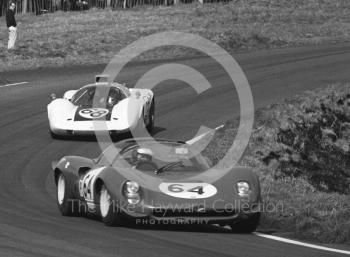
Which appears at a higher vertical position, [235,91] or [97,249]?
[97,249]

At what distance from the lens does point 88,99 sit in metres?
19.7

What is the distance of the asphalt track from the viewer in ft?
29.5

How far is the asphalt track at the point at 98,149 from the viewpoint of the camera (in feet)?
29.5

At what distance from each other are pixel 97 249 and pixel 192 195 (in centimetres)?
184

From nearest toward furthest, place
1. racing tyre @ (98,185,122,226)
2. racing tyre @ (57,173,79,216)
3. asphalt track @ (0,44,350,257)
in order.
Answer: asphalt track @ (0,44,350,257), racing tyre @ (98,185,122,226), racing tyre @ (57,173,79,216)

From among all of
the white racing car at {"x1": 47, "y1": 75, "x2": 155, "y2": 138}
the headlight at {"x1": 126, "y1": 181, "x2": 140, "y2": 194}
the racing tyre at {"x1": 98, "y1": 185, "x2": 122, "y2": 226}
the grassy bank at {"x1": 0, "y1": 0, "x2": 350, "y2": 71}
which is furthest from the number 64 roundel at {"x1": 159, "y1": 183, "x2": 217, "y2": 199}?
the grassy bank at {"x1": 0, "y1": 0, "x2": 350, "y2": 71}

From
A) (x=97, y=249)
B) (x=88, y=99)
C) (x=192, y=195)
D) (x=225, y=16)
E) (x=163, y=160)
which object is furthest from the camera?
(x=225, y=16)

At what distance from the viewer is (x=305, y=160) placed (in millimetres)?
15680

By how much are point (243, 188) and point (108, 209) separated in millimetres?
1444

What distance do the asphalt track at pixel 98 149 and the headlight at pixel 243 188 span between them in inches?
17.6

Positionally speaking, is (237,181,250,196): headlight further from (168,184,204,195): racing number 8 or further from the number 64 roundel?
(168,184,204,195): racing number 8

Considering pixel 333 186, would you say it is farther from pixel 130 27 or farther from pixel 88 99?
pixel 130 27

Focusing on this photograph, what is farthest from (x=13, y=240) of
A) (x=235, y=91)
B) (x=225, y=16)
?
(x=225, y=16)

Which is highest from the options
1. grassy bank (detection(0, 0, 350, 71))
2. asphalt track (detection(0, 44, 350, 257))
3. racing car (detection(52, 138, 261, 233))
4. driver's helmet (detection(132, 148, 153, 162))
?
driver's helmet (detection(132, 148, 153, 162))
